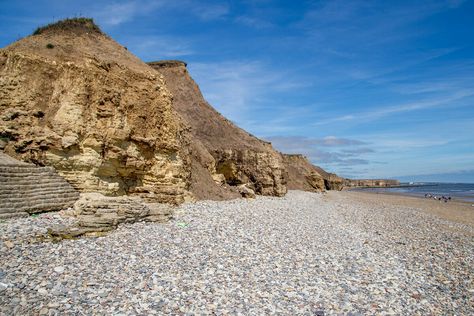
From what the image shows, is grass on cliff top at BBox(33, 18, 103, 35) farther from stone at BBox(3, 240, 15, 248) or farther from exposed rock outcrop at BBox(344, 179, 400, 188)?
exposed rock outcrop at BBox(344, 179, 400, 188)

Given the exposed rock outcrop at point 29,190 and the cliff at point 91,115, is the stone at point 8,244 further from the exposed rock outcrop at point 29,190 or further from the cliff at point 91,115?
the cliff at point 91,115

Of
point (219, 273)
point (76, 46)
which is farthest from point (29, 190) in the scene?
point (76, 46)

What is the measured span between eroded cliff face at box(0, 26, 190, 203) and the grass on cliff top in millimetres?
254

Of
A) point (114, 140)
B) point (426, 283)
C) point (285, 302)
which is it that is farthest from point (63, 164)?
point (426, 283)

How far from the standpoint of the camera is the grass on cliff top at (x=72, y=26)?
64.6ft

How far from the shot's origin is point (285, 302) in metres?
7.78

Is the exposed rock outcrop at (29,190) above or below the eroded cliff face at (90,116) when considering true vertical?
below

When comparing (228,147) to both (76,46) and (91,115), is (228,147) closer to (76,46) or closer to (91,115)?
(76,46)

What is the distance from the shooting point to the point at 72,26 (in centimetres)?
2017

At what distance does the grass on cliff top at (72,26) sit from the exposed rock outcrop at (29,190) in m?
9.40

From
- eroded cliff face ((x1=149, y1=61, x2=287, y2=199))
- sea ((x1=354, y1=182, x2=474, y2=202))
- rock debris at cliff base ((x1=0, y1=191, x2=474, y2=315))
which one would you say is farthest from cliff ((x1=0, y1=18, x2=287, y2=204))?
sea ((x1=354, y1=182, x2=474, y2=202))

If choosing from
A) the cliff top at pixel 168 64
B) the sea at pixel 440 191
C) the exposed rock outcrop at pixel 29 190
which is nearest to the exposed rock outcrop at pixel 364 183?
the sea at pixel 440 191

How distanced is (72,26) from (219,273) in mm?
18172

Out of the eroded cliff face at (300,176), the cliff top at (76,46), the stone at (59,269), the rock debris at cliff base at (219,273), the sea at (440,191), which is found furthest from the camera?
the sea at (440,191)
